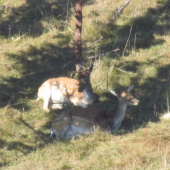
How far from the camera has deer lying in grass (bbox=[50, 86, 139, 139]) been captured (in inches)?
283

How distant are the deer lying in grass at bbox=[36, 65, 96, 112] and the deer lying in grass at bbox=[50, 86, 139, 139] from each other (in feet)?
3.52

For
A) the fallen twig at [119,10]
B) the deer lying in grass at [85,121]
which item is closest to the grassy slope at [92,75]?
the fallen twig at [119,10]

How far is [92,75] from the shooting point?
351 inches

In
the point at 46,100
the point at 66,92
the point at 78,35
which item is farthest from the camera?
the point at 78,35

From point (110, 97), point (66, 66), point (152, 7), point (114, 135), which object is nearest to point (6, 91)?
point (66, 66)

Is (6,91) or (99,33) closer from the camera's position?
(6,91)

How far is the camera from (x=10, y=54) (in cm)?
998

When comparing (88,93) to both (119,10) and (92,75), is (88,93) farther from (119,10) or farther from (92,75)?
(119,10)

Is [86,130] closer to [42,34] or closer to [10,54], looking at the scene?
[10,54]

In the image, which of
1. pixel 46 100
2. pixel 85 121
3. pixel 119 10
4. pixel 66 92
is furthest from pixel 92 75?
pixel 119 10

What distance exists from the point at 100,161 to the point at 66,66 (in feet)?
14.5

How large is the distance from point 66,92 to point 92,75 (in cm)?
83

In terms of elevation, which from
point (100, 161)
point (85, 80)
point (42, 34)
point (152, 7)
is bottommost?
point (100, 161)

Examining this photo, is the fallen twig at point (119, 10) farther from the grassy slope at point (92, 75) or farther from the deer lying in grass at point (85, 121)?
the deer lying in grass at point (85, 121)
